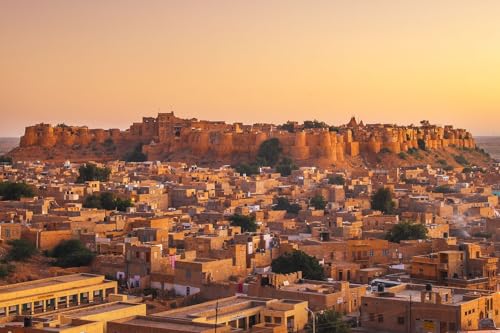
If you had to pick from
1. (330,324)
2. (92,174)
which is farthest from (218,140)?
(330,324)

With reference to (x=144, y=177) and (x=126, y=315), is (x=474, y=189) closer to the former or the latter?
(x=144, y=177)

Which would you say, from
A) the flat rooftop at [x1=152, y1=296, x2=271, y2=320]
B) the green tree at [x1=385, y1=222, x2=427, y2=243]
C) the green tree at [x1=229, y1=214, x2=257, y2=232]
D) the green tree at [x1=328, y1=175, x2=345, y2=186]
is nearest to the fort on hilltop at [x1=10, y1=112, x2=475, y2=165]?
the green tree at [x1=328, y1=175, x2=345, y2=186]

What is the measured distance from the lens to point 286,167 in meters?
63.0

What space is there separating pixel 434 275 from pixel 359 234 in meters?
7.77

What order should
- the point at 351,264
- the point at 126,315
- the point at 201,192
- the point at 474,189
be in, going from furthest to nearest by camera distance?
1. the point at 474,189
2. the point at 201,192
3. the point at 351,264
4. the point at 126,315

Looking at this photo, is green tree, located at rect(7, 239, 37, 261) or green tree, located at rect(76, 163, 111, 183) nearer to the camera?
green tree, located at rect(7, 239, 37, 261)

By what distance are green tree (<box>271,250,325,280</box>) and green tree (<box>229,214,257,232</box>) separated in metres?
6.27

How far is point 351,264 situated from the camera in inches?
993

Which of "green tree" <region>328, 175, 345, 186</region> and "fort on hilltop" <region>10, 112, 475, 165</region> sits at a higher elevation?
"fort on hilltop" <region>10, 112, 475, 165</region>

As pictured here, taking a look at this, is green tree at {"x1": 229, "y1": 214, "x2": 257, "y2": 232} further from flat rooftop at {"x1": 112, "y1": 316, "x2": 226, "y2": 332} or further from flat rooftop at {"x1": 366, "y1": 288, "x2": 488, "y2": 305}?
flat rooftop at {"x1": 112, "y1": 316, "x2": 226, "y2": 332}

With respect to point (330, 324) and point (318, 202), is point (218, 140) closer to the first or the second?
point (318, 202)

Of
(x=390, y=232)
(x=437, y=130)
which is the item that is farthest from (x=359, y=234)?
(x=437, y=130)

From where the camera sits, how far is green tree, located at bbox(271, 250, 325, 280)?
23375 millimetres

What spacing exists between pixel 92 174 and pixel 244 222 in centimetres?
1726
